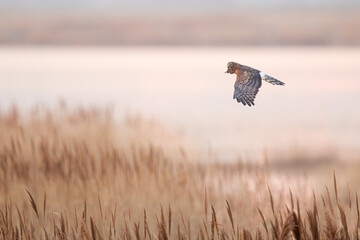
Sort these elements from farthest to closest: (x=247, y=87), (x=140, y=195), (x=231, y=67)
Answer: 1. (x=140, y=195)
2. (x=231, y=67)
3. (x=247, y=87)

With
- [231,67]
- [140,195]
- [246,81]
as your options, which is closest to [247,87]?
[246,81]

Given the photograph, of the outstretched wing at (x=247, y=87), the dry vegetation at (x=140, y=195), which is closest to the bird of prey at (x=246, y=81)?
the outstretched wing at (x=247, y=87)

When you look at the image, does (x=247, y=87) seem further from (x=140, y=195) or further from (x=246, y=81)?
(x=140, y=195)

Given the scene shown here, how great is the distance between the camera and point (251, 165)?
221 inches

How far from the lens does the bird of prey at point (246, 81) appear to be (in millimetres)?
3045

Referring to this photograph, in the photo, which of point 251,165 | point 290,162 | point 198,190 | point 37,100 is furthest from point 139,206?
point 37,100

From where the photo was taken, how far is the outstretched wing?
3041mm

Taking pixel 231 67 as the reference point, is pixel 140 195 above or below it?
below

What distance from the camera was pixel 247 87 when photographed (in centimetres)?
312

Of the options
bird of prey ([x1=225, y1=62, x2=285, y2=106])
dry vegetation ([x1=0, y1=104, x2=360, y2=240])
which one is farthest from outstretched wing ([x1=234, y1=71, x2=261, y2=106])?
dry vegetation ([x1=0, y1=104, x2=360, y2=240])

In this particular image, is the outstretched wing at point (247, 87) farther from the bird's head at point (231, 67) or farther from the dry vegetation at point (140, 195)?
the dry vegetation at point (140, 195)

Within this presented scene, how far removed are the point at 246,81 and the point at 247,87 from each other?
0.16ft

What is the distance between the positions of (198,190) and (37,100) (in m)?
3.48

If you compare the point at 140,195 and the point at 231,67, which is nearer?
the point at 231,67
